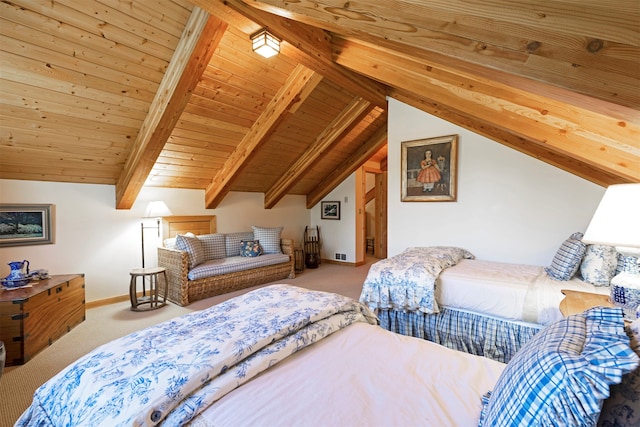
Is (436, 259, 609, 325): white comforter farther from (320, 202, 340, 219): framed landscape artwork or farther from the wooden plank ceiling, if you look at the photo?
(320, 202, 340, 219): framed landscape artwork

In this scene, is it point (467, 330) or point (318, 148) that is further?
point (318, 148)

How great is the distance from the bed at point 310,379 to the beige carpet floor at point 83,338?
1.38 metres

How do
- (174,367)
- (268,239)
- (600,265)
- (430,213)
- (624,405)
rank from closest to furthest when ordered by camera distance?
(624,405) < (174,367) < (600,265) < (430,213) < (268,239)

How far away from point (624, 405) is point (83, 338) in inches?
146

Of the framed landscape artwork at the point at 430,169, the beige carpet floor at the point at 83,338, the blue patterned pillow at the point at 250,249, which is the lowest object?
the beige carpet floor at the point at 83,338

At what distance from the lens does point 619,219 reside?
4.63 ft

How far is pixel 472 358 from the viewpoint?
1.26 meters

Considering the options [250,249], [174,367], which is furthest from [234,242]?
[174,367]

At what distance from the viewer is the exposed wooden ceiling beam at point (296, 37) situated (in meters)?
2.16

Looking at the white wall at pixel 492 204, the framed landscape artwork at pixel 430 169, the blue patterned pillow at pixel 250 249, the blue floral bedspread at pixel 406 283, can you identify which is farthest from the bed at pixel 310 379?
the blue patterned pillow at pixel 250 249

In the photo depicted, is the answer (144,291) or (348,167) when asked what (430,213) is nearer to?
(348,167)

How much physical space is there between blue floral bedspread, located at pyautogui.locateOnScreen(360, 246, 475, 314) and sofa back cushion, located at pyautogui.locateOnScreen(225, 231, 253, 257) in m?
2.76

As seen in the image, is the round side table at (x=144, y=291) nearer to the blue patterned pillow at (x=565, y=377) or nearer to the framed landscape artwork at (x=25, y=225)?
the framed landscape artwork at (x=25, y=225)

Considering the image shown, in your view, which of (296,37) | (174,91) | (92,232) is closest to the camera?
(296,37)
